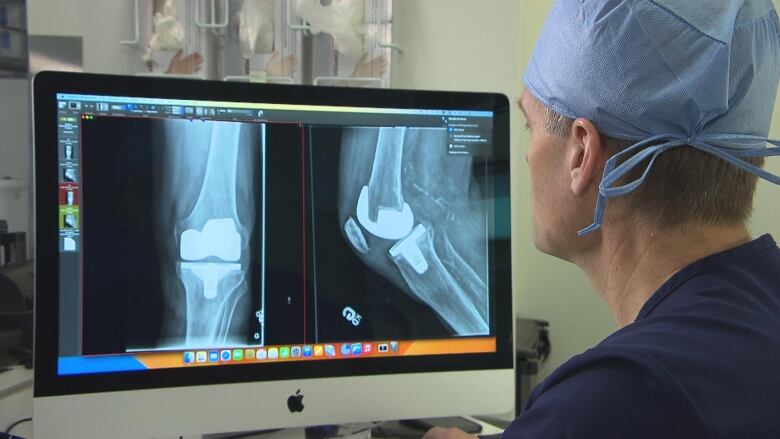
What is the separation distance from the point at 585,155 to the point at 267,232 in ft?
1.47

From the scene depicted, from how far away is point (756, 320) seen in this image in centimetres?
60

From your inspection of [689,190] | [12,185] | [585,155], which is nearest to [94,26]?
[12,185]

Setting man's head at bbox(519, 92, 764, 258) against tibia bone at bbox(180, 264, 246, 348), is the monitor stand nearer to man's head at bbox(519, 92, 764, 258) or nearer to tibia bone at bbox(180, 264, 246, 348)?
tibia bone at bbox(180, 264, 246, 348)

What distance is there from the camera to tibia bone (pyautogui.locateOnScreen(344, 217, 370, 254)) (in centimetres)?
100

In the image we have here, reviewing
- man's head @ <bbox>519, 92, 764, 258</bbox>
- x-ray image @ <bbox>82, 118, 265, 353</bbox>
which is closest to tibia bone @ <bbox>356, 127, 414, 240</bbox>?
x-ray image @ <bbox>82, 118, 265, 353</bbox>

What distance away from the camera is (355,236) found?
100 centimetres

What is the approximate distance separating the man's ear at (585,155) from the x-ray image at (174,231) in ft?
1.41

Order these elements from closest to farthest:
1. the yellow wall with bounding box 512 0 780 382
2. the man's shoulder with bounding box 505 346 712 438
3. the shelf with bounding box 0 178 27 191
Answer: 1. the man's shoulder with bounding box 505 346 712 438
2. the shelf with bounding box 0 178 27 191
3. the yellow wall with bounding box 512 0 780 382

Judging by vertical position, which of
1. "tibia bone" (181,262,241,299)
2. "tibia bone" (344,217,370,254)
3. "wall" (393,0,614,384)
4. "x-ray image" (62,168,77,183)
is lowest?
"tibia bone" (181,262,241,299)

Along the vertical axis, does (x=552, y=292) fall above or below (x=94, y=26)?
below

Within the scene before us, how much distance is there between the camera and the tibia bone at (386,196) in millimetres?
1010

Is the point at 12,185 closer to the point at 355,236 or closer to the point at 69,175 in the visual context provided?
the point at 69,175

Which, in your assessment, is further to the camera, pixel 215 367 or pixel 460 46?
pixel 460 46

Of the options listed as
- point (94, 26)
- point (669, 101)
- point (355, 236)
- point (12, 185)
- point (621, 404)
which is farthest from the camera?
point (94, 26)
